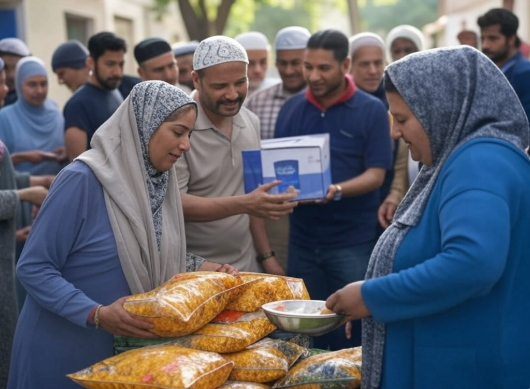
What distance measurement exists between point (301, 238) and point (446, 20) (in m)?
26.3

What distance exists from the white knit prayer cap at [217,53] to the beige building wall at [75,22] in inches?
343

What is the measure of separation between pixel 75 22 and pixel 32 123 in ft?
31.0

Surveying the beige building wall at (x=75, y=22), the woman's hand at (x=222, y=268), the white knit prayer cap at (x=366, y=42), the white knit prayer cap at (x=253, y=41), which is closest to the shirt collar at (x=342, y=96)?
the white knit prayer cap at (x=366, y=42)

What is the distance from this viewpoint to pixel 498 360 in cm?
227

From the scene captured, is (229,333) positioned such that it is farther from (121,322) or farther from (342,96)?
(342,96)

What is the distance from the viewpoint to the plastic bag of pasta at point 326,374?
2625 mm

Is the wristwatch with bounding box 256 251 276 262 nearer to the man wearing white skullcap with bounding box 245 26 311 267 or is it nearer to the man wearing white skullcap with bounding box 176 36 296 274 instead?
the man wearing white skullcap with bounding box 176 36 296 274

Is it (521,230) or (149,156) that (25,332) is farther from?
(521,230)

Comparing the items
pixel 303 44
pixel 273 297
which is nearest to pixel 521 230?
pixel 273 297

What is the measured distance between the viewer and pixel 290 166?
3881 mm

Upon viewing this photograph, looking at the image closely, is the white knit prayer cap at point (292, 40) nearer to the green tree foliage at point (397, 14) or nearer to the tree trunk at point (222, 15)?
the tree trunk at point (222, 15)

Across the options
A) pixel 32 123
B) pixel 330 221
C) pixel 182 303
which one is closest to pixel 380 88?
pixel 330 221

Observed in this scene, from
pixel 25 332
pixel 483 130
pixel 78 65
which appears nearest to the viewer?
pixel 483 130

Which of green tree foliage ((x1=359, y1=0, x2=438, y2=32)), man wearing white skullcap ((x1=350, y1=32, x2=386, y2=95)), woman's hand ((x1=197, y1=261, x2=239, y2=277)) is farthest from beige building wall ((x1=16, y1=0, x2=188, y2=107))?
green tree foliage ((x1=359, y1=0, x2=438, y2=32))
